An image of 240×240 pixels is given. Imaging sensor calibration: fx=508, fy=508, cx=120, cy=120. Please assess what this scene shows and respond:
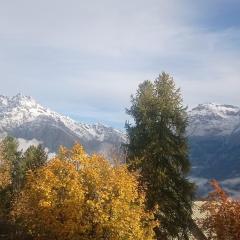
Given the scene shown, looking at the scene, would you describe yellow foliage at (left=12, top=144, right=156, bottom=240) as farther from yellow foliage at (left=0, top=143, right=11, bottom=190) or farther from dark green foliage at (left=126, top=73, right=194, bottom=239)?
yellow foliage at (left=0, top=143, right=11, bottom=190)

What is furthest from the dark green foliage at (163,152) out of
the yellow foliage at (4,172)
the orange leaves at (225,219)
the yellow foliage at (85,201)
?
the yellow foliage at (4,172)

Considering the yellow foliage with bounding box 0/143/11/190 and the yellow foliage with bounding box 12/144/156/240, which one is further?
the yellow foliage with bounding box 0/143/11/190

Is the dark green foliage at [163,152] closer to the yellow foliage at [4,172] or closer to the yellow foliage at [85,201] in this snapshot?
the yellow foliage at [85,201]

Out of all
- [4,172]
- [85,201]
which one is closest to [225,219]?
[85,201]

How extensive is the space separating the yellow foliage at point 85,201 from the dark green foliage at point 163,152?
5907 millimetres

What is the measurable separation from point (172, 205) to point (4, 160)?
127 ft

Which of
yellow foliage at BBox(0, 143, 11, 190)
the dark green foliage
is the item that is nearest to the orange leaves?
the dark green foliage

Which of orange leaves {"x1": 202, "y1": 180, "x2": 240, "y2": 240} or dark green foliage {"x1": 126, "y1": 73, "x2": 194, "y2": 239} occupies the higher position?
dark green foliage {"x1": 126, "y1": 73, "x2": 194, "y2": 239}

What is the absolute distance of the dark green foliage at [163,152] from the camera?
1997 inches

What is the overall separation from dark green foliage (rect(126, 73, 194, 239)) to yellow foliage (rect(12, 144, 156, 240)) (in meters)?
5.91

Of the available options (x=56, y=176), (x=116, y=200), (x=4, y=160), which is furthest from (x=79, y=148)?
(x=4, y=160)

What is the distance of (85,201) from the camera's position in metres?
41.8

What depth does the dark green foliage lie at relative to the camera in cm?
5072

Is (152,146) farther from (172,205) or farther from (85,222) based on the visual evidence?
(85,222)
